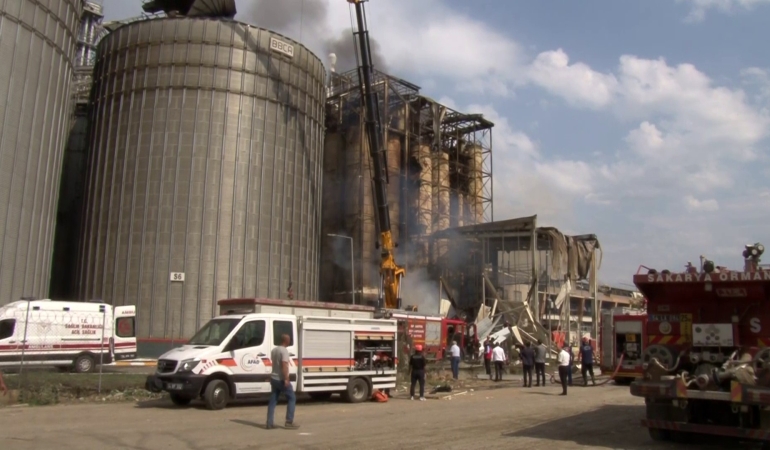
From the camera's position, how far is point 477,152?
2395 inches

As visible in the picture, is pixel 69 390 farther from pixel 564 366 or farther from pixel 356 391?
pixel 564 366

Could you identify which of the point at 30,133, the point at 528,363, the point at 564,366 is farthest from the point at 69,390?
the point at 30,133

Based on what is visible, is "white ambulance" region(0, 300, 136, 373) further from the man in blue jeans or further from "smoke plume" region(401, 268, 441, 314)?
"smoke plume" region(401, 268, 441, 314)

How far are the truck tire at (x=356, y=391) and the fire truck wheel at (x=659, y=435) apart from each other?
8.44 meters

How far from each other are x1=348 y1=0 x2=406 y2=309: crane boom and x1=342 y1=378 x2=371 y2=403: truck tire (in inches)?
803

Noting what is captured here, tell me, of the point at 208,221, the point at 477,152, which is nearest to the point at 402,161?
the point at 477,152

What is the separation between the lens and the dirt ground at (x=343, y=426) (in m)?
10.4

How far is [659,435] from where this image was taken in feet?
35.3

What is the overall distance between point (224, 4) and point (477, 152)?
26.8 meters

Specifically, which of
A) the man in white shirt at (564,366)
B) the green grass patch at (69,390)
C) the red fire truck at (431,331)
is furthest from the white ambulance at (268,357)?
the red fire truck at (431,331)

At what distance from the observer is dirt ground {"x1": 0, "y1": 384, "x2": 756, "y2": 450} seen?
34.0 feet

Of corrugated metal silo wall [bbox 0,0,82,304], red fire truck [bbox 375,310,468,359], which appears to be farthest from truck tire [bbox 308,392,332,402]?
corrugated metal silo wall [bbox 0,0,82,304]

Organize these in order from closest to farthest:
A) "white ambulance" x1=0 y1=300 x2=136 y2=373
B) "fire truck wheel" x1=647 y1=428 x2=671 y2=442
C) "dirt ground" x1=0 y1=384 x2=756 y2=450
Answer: "dirt ground" x1=0 y1=384 x2=756 y2=450 → "fire truck wheel" x1=647 y1=428 x2=671 y2=442 → "white ambulance" x1=0 y1=300 x2=136 y2=373

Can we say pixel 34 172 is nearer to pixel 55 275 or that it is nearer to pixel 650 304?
pixel 55 275
